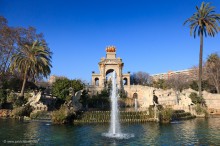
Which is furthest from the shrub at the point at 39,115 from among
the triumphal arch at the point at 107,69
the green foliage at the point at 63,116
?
the triumphal arch at the point at 107,69

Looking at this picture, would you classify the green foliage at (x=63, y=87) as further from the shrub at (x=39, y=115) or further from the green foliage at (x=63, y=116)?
the green foliage at (x=63, y=116)

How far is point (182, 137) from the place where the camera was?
13.3 meters

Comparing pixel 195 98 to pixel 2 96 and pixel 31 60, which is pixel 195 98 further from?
pixel 2 96

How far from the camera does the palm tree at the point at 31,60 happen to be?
34.9 m

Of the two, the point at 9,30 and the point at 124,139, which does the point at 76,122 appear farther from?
the point at 9,30

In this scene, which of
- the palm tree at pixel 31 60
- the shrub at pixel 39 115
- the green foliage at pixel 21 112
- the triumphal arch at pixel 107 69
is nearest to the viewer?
the shrub at pixel 39 115

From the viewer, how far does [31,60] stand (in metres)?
34.8

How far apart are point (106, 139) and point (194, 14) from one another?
2820cm

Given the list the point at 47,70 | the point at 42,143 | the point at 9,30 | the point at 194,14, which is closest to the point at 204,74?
the point at 194,14

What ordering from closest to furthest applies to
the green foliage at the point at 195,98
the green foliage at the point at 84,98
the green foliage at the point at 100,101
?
the green foliage at the point at 195,98 < the green foliage at the point at 84,98 < the green foliage at the point at 100,101

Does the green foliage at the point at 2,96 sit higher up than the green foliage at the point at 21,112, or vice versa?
the green foliage at the point at 2,96

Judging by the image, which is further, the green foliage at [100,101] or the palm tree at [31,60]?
the green foliage at [100,101]

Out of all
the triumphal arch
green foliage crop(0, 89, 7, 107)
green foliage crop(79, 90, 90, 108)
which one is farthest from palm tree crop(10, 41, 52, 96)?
the triumphal arch

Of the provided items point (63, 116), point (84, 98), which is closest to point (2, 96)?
point (84, 98)
